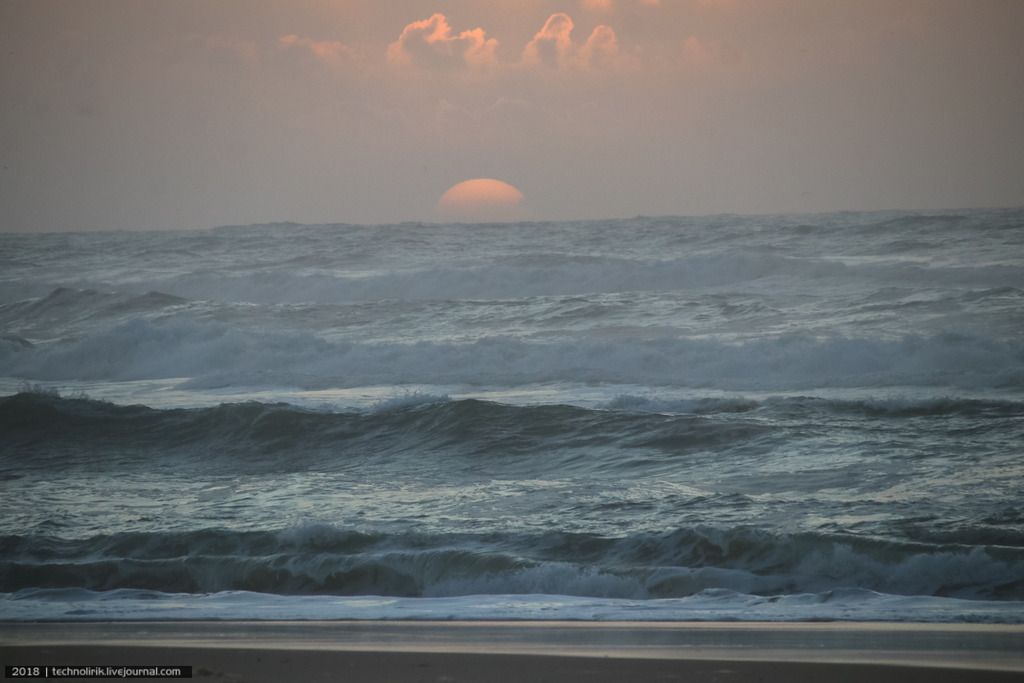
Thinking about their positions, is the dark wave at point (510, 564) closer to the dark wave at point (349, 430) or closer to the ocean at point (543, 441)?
the ocean at point (543, 441)

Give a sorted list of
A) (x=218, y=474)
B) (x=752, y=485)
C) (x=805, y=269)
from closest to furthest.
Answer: (x=752, y=485), (x=218, y=474), (x=805, y=269)

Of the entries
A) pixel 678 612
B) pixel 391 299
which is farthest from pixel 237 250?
pixel 678 612

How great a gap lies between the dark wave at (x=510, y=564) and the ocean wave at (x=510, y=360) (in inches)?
288

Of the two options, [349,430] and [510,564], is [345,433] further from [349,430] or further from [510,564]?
[510,564]

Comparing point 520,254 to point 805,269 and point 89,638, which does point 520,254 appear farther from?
point 89,638

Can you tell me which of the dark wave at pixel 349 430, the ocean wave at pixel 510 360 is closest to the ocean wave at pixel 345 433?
the dark wave at pixel 349 430

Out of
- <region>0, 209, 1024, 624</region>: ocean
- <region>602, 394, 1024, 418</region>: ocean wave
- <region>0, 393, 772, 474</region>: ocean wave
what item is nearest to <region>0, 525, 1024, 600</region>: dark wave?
<region>0, 209, 1024, 624</region>: ocean

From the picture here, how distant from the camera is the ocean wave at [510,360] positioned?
12812mm

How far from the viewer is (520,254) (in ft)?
81.8

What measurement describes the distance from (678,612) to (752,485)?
2.59 metres

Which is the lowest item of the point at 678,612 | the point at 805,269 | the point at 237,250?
the point at 678,612

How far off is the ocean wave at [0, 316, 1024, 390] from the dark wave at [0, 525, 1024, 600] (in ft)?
24.0

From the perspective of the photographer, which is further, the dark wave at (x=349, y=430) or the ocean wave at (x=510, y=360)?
the ocean wave at (x=510, y=360)

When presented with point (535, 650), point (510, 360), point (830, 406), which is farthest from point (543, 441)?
point (510, 360)
